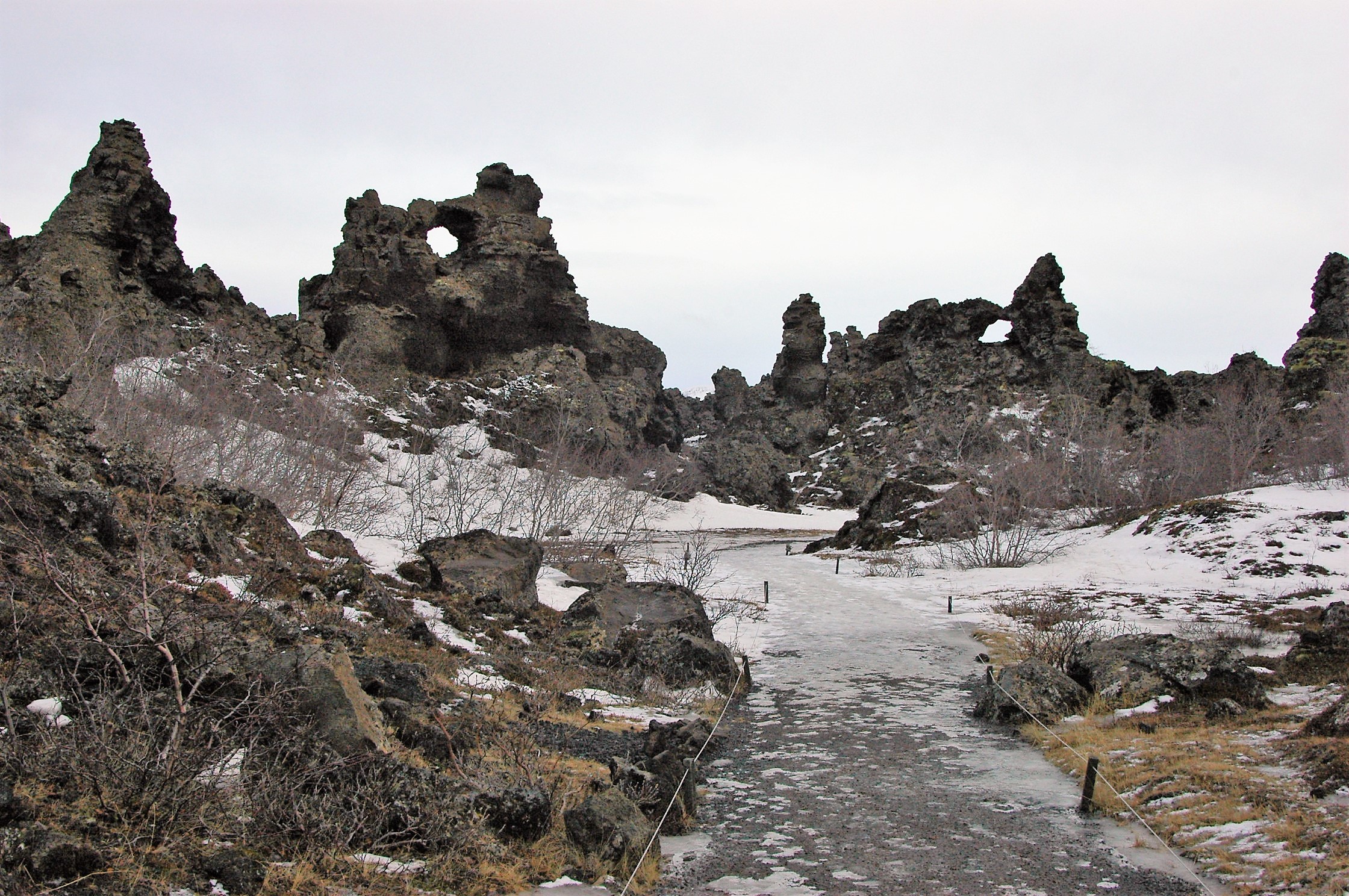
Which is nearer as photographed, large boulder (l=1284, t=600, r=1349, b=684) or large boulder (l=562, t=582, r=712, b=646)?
large boulder (l=1284, t=600, r=1349, b=684)

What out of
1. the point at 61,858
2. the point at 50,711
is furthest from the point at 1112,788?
the point at 50,711

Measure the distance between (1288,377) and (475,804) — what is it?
208 feet

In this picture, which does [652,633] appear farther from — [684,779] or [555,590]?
[684,779]

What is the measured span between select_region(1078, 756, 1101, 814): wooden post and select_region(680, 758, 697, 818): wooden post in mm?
3386

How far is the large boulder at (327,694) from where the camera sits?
213 inches

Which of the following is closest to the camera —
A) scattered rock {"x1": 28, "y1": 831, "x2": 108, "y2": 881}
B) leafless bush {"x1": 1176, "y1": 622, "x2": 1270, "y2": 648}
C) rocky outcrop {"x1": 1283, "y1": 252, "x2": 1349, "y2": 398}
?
scattered rock {"x1": 28, "y1": 831, "x2": 108, "y2": 881}

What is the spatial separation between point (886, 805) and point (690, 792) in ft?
5.89

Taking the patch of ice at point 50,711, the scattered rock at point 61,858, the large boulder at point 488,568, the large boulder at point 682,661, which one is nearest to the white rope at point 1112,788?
the large boulder at point 682,661

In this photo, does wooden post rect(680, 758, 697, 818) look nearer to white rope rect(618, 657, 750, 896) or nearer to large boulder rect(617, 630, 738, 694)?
white rope rect(618, 657, 750, 896)

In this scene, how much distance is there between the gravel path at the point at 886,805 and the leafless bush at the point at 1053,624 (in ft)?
4.72

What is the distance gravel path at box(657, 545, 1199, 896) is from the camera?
5.75 metres

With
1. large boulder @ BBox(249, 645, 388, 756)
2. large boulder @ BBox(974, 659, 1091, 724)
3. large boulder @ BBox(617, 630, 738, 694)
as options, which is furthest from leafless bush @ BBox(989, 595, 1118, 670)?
large boulder @ BBox(249, 645, 388, 756)

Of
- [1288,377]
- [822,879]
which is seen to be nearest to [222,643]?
[822,879]

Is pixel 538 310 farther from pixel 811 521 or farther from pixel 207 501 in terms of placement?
pixel 207 501
